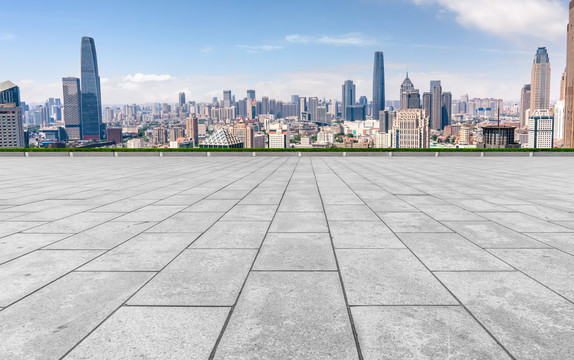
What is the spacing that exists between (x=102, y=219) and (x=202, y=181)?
8358 mm

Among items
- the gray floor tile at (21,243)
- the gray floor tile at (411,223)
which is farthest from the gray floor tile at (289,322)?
the gray floor tile at (21,243)

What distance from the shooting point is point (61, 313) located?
4309mm

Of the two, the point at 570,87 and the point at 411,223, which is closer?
the point at 411,223

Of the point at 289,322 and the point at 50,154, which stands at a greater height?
the point at 50,154

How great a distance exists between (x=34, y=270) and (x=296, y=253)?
3993 mm

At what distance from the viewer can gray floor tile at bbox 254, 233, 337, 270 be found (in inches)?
232

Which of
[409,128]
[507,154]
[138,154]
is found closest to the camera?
[507,154]

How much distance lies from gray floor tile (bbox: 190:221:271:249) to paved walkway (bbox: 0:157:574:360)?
47mm

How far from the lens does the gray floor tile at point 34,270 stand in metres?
4.98

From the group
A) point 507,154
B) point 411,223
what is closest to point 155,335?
point 411,223

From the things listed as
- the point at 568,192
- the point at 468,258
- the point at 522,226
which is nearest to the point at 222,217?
the point at 468,258

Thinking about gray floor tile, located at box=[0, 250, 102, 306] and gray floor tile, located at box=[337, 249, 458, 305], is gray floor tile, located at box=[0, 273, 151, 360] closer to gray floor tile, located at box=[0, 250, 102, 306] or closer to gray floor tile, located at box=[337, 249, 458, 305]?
gray floor tile, located at box=[0, 250, 102, 306]

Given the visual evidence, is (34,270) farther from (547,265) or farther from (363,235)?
(547,265)

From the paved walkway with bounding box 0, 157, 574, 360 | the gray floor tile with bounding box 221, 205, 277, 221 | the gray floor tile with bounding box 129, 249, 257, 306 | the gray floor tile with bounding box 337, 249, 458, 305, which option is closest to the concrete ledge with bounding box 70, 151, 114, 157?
the paved walkway with bounding box 0, 157, 574, 360
